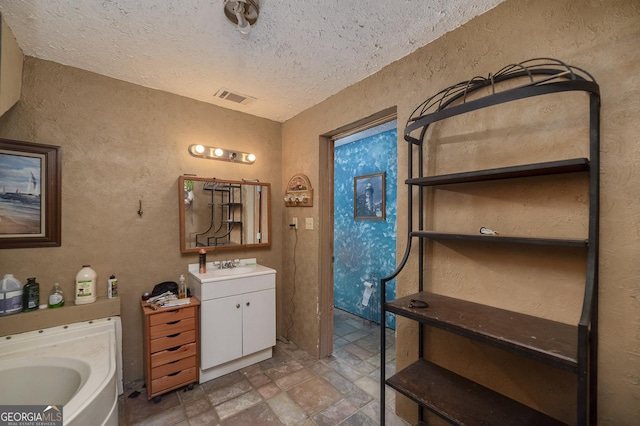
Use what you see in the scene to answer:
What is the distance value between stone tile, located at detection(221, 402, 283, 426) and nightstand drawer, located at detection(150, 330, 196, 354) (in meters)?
0.63

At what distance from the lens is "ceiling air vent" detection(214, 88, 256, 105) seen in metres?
2.26

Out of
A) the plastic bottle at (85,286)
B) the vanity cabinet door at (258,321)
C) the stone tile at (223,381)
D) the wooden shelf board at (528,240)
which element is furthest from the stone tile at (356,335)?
the plastic bottle at (85,286)

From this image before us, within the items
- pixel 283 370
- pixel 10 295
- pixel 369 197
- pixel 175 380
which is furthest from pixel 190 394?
pixel 369 197

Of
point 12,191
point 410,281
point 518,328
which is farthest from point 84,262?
point 518,328

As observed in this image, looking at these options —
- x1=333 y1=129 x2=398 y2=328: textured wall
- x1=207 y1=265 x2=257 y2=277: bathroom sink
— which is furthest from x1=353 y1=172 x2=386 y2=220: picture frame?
x1=207 y1=265 x2=257 y2=277: bathroom sink

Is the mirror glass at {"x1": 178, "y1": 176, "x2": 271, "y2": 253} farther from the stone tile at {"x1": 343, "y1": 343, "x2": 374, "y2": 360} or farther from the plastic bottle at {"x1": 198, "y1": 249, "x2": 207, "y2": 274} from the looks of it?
the stone tile at {"x1": 343, "y1": 343, "x2": 374, "y2": 360}

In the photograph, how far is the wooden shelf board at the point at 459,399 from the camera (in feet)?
3.70

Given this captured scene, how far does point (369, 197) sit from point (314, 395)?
2155 millimetres

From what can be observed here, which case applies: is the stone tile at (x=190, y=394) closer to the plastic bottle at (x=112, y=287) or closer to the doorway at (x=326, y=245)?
the plastic bottle at (x=112, y=287)

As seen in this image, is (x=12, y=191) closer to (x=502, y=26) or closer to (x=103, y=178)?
(x=103, y=178)

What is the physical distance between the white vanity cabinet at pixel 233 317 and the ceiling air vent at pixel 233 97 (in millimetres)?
1565

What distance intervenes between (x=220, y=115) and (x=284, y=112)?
2.07ft

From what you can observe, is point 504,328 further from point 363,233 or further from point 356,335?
point 363,233

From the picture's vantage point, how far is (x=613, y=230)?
3.35ft
